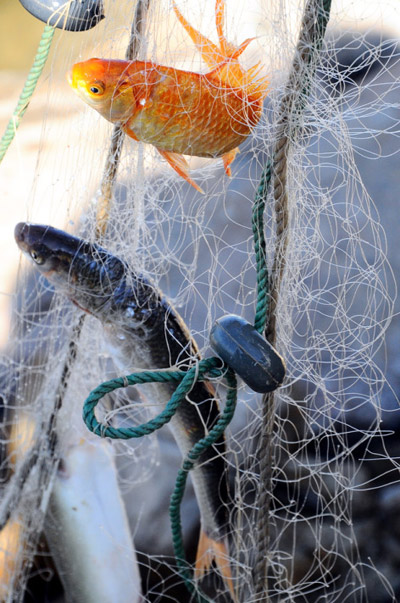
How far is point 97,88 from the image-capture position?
1.46 feet

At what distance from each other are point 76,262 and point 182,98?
226 mm

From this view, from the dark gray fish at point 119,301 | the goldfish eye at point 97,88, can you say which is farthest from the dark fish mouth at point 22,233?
the goldfish eye at point 97,88

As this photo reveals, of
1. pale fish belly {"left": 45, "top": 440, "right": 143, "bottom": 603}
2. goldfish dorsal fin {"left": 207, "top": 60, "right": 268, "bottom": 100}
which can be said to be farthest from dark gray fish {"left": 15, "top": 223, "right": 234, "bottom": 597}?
pale fish belly {"left": 45, "top": 440, "right": 143, "bottom": 603}

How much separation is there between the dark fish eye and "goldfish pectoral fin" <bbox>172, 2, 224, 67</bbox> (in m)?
0.26

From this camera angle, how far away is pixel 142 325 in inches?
24.5

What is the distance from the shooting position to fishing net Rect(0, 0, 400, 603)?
59 centimetres

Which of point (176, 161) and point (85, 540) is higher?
point (176, 161)

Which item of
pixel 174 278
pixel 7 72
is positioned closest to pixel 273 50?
pixel 174 278

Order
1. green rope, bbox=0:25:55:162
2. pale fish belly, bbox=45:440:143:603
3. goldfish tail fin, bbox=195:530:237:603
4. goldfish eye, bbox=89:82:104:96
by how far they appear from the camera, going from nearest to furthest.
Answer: goldfish eye, bbox=89:82:104:96 < green rope, bbox=0:25:55:162 < goldfish tail fin, bbox=195:530:237:603 < pale fish belly, bbox=45:440:143:603

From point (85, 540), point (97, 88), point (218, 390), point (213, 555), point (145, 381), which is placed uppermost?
point (97, 88)

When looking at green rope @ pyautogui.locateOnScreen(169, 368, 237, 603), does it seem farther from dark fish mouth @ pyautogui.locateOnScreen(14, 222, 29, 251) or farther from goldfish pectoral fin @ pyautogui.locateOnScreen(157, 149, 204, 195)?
dark fish mouth @ pyautogui.locateOnScreen(14, 222, 29, 251)

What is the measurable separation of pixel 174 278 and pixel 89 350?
1.44 feet

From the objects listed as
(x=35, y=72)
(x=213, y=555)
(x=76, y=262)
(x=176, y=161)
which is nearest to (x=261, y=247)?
(x=176, y=161)

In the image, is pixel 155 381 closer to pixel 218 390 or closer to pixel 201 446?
pixel 201 446
